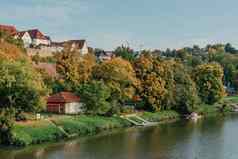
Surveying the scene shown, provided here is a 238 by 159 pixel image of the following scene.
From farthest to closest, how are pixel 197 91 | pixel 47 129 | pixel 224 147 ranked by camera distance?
pixel 197 91 < pixel 47 129 < pixel 224 147

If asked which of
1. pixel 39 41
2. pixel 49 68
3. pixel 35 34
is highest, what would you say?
pixel 35 34

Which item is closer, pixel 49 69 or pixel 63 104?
pixel 63 104

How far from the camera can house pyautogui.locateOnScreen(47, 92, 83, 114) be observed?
65.2m

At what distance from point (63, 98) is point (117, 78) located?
9371 mm

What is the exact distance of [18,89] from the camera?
50094 millimetres

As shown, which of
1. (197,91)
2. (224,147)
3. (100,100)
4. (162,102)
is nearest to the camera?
(224,147)

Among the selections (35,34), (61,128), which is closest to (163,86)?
(61,128)

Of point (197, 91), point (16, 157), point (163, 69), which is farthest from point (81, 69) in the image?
point (16, 157)

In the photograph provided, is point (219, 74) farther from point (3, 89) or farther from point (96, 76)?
point (3, 89)

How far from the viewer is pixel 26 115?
178 feet

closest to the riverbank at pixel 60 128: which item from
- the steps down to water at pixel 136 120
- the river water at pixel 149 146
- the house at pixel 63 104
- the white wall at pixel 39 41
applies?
the steps down to water at pixel 136 120

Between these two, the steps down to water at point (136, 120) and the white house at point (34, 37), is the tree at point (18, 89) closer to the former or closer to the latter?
the steps down to water at point (136, 120)

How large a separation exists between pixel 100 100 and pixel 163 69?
19.0 metres

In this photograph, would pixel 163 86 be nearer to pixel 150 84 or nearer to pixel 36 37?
pixel 150 84
